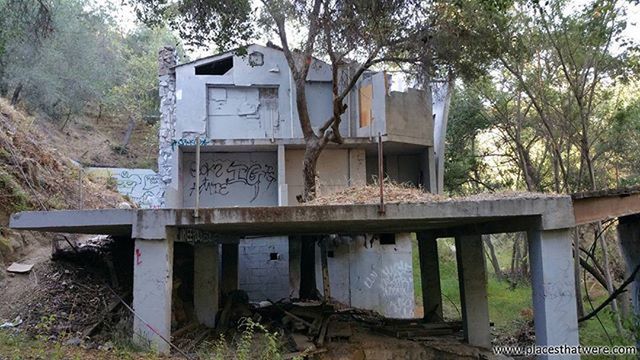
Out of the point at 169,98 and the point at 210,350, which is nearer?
the point at 210,350

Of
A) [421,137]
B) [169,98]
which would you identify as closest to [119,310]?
[169,98]

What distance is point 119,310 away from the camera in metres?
10.1

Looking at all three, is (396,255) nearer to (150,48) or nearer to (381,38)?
(381,38)

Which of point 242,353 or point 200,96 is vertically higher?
point 200,96

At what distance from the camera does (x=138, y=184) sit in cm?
2419

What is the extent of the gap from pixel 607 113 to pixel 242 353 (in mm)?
14247

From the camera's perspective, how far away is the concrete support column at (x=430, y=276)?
42.8ft

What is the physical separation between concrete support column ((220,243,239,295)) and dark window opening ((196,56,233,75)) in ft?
20.9

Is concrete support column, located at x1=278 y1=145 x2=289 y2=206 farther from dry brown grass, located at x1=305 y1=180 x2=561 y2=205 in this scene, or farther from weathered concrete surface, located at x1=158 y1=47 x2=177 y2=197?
dry brown grass, located at x1=305 y1=180 x2=561 y2=205

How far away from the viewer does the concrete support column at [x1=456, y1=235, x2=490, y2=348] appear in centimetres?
1119

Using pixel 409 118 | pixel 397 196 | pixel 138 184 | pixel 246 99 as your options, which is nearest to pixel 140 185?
pixel 138 184

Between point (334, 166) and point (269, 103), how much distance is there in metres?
2.99

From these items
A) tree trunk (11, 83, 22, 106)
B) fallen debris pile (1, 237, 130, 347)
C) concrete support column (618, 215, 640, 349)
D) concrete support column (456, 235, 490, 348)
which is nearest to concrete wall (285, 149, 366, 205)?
concrete support column (456, 235, 490, 348)

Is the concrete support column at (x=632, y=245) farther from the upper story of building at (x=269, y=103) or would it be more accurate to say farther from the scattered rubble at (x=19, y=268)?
the scattered rubble at (x=19, y=268)
